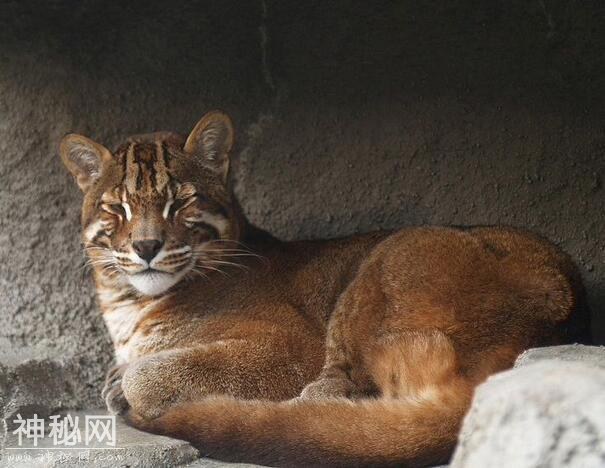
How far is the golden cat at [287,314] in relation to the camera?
A: 365 centimetres

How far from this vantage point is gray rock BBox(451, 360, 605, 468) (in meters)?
2.51

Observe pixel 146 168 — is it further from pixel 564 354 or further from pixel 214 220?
pixel 564 354

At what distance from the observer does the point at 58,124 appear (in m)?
5.79

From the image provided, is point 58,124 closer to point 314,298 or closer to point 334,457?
point 314,298

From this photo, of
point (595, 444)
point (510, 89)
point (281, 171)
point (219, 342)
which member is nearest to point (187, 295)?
point (219, 342)

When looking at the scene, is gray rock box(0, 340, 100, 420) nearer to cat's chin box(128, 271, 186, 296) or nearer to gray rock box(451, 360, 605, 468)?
cat's chin box(128, 271, 186, 296)

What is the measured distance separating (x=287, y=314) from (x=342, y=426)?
1.39 m

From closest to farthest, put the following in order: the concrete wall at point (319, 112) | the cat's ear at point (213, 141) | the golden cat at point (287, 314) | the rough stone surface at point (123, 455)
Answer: the golden cat at point (287, 314), the rough stone surface at point (123, 455), the cat's ear at point (213, 141), the concrete wall at point (319, 112)

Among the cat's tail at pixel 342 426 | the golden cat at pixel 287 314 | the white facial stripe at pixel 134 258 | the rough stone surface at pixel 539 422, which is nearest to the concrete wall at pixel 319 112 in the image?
the golden cat at pixel 287 314

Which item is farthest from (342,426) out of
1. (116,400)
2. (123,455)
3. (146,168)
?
(146,168)

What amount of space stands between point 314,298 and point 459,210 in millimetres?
1224

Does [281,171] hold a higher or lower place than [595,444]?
higher

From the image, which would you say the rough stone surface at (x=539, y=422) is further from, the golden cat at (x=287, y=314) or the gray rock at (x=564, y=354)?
the golden cat at (x=287, y=314)

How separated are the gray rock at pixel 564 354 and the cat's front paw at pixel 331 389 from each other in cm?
96
